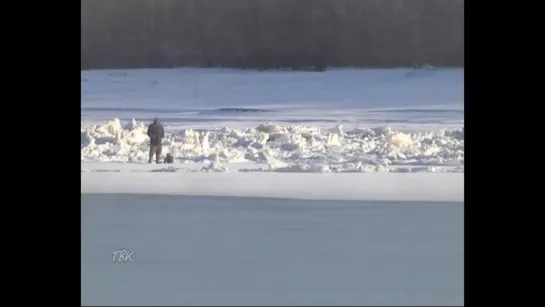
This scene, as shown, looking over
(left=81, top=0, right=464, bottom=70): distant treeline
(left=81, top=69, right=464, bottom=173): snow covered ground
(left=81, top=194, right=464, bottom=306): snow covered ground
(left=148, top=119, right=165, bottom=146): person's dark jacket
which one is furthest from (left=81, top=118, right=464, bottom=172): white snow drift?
(left=81, top=0, right=464, bottom=70): distant treeline

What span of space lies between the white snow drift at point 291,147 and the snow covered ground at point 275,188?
0.01 metres

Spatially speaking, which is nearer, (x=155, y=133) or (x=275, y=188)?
(x=275, y=188)

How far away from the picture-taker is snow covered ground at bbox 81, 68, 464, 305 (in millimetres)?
2807

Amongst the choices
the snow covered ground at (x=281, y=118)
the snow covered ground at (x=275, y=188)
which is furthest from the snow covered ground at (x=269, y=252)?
the snow covered ground at (x=281, y=118)

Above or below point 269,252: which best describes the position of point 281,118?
above

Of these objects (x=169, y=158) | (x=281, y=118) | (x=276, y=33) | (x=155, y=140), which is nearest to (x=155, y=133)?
(x=155, y=140)

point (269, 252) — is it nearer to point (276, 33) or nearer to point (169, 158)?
point (169, 158)

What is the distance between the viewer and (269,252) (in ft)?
10.1

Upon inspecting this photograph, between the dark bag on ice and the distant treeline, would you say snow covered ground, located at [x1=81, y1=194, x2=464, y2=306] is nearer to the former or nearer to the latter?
the dark bag on ice

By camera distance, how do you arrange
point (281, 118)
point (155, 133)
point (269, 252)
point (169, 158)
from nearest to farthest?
point (269, 252), point (155, 133), point (169, 158), point (281, 118)

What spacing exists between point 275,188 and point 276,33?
2094 millimetres

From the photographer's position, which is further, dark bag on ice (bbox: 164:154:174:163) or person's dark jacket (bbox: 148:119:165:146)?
dark bag on ice (bbox: 164:154:174:163)

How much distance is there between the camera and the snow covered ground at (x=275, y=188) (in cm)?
281
